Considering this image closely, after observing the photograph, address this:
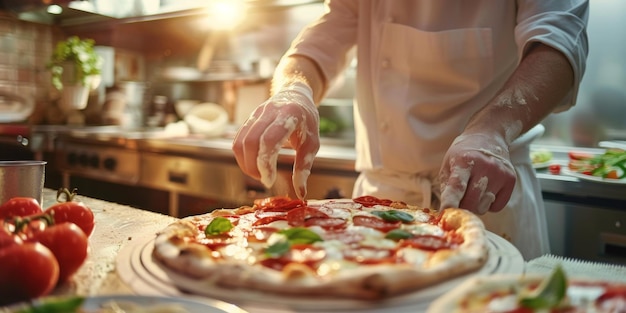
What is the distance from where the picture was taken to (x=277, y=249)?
90cm

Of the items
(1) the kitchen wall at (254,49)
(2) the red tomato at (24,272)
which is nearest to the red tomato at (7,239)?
(2) the red tomato at (24,272)

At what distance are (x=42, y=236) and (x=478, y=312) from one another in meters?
0.66

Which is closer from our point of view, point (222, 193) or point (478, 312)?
point (478, 312)

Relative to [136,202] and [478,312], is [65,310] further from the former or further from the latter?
[136,202]

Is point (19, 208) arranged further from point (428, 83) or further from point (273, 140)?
point (428, 83)

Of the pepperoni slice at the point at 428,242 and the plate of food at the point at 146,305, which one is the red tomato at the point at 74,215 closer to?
the plate of food at the point at 146,305

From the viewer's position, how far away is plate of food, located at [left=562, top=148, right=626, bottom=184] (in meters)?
2.02

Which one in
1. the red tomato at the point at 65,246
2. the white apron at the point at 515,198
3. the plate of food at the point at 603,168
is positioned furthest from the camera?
the plate of food at the point at 603,168

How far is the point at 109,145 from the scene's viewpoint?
3568mm

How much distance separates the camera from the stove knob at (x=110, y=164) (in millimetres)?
3525

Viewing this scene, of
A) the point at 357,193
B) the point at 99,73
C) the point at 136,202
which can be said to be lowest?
the point at 136,202

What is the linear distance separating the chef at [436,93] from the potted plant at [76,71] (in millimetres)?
2823

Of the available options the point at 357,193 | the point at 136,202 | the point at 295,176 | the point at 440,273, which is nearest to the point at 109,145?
the point at 136,202

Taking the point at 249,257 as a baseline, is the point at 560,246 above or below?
below
